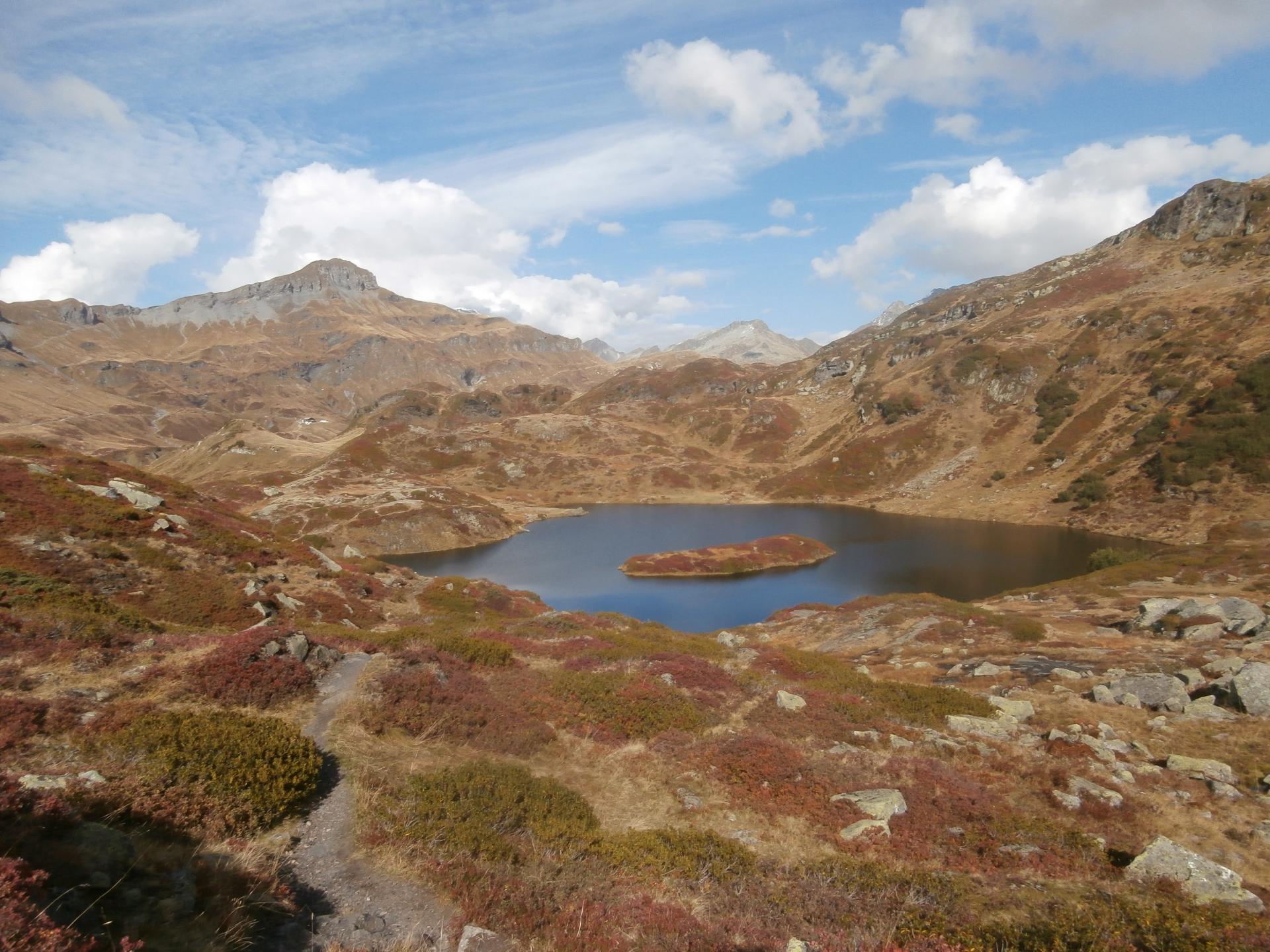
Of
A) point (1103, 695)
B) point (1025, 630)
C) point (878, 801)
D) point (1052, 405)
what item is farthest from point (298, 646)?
point (1052, 405)

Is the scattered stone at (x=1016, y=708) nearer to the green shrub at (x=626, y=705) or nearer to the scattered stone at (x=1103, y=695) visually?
the scattered stone at (x=1103, y=695)

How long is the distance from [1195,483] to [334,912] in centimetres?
13565

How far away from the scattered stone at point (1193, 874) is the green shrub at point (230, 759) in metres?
17.1

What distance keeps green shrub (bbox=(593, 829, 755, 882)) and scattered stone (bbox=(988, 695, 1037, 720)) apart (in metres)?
16.1

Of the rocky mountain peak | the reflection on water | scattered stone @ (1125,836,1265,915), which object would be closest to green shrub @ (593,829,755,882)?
scattered stone @ (1125,836,1265,915)

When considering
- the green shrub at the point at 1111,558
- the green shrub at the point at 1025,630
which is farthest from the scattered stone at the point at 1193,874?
the green shrub at the point at 1111,558

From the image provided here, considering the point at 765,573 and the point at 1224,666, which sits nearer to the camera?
the point at 1224,666

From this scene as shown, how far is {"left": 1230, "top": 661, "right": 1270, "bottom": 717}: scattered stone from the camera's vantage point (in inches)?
888

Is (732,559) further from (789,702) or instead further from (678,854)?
(678,854)

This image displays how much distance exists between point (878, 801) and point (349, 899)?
12.4 metres

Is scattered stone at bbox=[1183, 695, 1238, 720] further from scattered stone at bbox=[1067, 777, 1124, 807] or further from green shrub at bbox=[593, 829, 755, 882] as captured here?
green shrub at bbox=[593, 829, 755, 882]

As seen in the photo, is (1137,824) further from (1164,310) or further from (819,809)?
(1164,310)

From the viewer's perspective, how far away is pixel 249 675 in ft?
55.4

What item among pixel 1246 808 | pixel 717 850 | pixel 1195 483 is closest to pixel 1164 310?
pixel 1195 483
